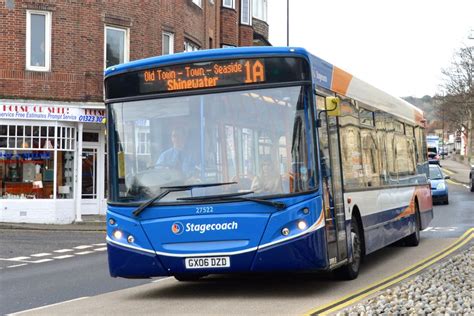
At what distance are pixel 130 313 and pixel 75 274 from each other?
4.52m

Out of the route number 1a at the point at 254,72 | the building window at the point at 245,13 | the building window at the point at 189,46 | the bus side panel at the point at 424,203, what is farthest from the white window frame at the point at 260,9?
the route number 1a at the point at 254,72

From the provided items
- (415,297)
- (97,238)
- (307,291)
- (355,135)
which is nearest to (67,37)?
(97,238)

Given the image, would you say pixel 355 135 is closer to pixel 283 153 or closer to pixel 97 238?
pixel 283 153

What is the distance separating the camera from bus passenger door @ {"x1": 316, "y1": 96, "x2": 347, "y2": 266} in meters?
9.26

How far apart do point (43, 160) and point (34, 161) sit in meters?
0.29

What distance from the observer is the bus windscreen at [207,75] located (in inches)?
360

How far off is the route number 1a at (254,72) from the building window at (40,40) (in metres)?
17.8

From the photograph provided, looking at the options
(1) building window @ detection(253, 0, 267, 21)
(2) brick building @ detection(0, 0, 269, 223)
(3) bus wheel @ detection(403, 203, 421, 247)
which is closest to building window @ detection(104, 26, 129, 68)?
(2) brick building @ detection(0, 0, 269, 223)

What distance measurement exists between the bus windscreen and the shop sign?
50.3 feet

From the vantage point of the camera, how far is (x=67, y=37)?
25.9 metres

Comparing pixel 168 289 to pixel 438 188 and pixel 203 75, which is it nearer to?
pixel 203 75

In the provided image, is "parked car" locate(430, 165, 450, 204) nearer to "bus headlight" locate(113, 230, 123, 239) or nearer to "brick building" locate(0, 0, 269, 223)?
"brick building" locate(0, 0, 269, 223)

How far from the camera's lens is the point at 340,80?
10.9 m

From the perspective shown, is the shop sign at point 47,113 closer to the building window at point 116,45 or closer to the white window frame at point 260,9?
the building window at point 116,45
